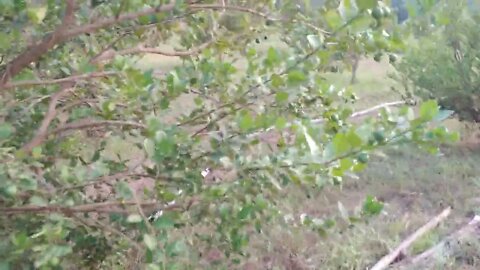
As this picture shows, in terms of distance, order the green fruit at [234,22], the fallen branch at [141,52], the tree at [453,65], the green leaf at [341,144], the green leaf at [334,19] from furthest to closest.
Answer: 1. the tree at [453,65]
2. the green fruit at [234,22]
3. the fallen branch at [141,52]
4. the green leaf at [334,19]
5. the green leaf at [341,144]

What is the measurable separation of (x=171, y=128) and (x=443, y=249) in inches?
123

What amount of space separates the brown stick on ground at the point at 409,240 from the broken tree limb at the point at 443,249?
0.25ft

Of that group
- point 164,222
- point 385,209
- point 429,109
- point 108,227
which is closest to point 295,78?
point 429,109

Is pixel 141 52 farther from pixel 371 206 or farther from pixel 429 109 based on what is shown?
pixel 429 109

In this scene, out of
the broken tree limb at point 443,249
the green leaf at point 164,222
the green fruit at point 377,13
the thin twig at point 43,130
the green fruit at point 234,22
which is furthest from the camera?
the broken tree limb at point 443,249

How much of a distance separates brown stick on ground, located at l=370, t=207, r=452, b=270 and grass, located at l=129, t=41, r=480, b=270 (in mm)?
47

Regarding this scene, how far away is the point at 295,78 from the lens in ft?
5.18

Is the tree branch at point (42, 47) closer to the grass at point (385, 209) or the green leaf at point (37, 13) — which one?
the green leaf at point (37, 13)

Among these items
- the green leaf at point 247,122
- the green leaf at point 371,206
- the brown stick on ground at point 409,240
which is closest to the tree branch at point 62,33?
the green leaf at point 247,122

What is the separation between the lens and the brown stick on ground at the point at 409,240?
423cm

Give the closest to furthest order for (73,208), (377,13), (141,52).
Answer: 1. (377,13)
2. (73,208)
3. (141,52)

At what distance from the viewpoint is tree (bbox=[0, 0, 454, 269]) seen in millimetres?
1572

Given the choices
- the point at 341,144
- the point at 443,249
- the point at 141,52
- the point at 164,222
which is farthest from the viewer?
the point at 443,249

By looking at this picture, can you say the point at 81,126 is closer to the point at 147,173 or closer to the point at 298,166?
the point at 147,173
